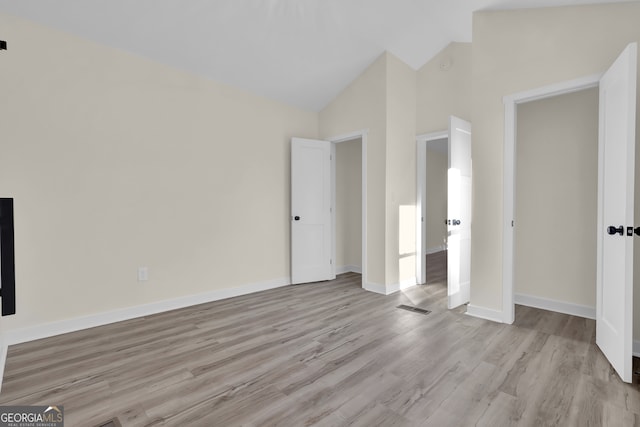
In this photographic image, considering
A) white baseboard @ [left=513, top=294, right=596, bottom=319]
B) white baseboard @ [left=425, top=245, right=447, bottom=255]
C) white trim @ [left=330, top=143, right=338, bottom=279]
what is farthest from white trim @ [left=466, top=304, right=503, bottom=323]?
white baseboard @ [left=425, top=245, right=447, bottom=255]

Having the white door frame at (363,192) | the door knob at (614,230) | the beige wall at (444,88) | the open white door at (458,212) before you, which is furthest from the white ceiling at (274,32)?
the door knob at (614,230)

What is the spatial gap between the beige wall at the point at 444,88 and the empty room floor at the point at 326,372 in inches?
98.5

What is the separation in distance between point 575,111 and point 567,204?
0.94m

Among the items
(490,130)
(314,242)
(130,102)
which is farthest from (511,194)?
(130,102)

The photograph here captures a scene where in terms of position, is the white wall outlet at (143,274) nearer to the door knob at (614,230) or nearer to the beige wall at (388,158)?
the beige wall at (388,158)

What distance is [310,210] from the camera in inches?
183

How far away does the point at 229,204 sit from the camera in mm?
3967

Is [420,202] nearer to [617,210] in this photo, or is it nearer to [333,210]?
[333,210]

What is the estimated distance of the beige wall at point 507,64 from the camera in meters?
2.57

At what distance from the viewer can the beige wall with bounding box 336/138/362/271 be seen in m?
5.47

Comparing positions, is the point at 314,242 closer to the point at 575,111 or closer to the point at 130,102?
the point at 130,102

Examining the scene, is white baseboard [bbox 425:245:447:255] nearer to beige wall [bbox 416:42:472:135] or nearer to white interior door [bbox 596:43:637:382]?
beige wall [bbox 416:42:472:135]

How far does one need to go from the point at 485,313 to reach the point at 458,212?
1.08 meters

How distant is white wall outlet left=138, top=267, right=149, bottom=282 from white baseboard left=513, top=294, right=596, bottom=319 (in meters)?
3.91
